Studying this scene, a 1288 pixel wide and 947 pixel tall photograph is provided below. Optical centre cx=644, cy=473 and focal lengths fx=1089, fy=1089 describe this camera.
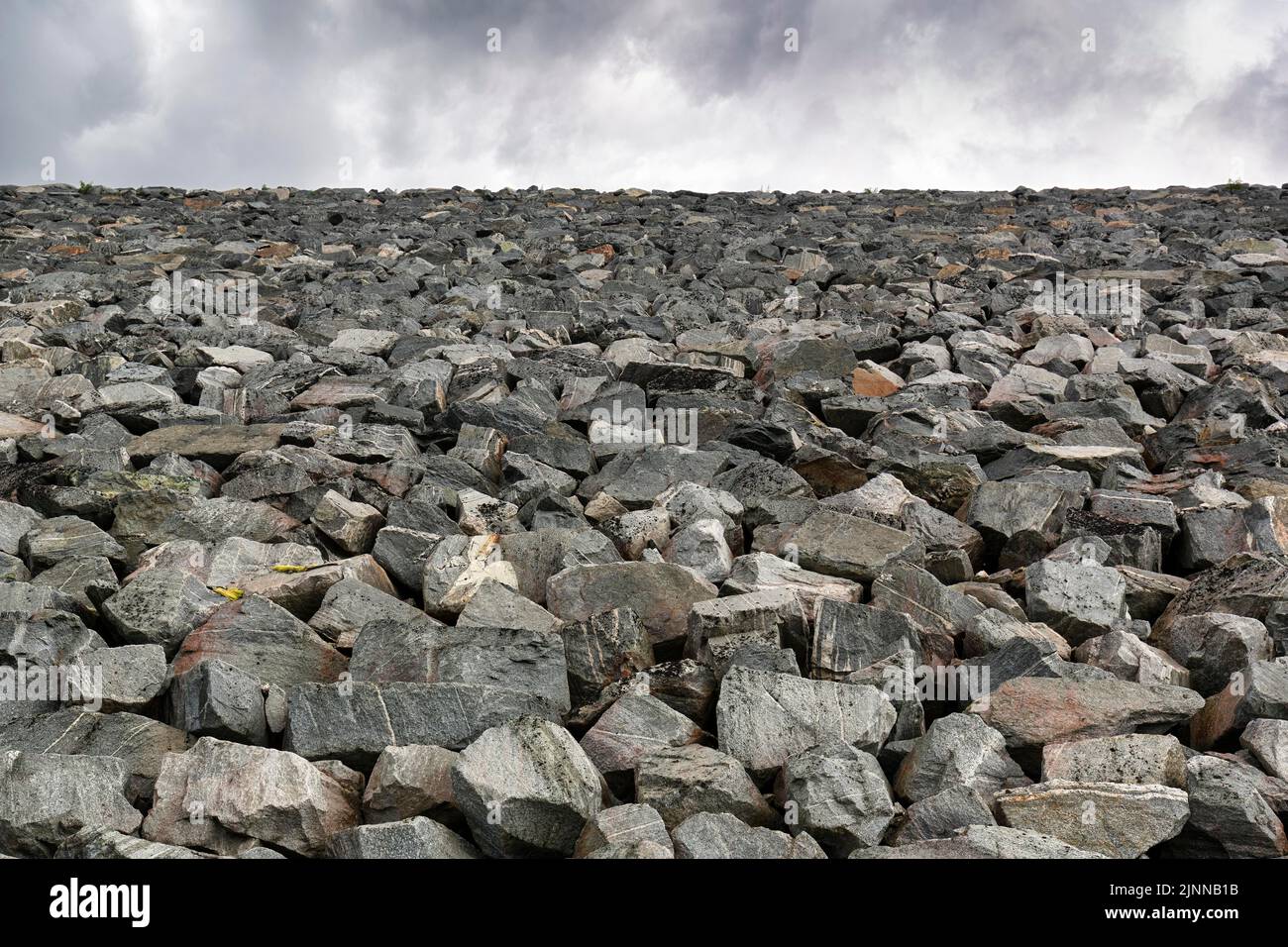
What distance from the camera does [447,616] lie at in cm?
546

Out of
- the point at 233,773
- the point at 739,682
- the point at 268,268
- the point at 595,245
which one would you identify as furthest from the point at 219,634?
the point at 595,245

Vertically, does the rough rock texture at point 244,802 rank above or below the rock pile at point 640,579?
below

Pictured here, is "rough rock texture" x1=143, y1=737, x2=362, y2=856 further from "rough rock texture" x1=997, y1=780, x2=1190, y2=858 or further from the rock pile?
"rough rock texture" x1=997, y1=780, x2=1190, y2=858

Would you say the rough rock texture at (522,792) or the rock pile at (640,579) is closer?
the rough rock texture at (522,792)

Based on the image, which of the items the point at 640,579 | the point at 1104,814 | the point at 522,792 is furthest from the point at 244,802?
the point at 1104,814

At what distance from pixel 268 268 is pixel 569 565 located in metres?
10.8

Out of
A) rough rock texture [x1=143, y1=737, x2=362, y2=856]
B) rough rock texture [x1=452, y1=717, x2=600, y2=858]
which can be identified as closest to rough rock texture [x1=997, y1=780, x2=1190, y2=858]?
rough rock texture [x1=452, y1=717, x2=600, y2=858]

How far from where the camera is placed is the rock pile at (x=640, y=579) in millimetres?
3863

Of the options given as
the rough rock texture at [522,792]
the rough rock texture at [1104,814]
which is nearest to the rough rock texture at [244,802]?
the rough rock texture at [522,792]

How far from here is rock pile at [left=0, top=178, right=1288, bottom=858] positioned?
3.86 metres

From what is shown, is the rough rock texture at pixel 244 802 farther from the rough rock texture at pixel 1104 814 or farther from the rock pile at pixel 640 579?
the rough rock texture at pixel 1104 814

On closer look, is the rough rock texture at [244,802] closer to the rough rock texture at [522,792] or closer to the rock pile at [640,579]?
the rock pile at [640,579]

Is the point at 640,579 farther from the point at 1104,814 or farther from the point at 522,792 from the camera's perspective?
the point at 1104,814

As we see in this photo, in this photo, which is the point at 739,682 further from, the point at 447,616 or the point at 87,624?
the point at 87,624
